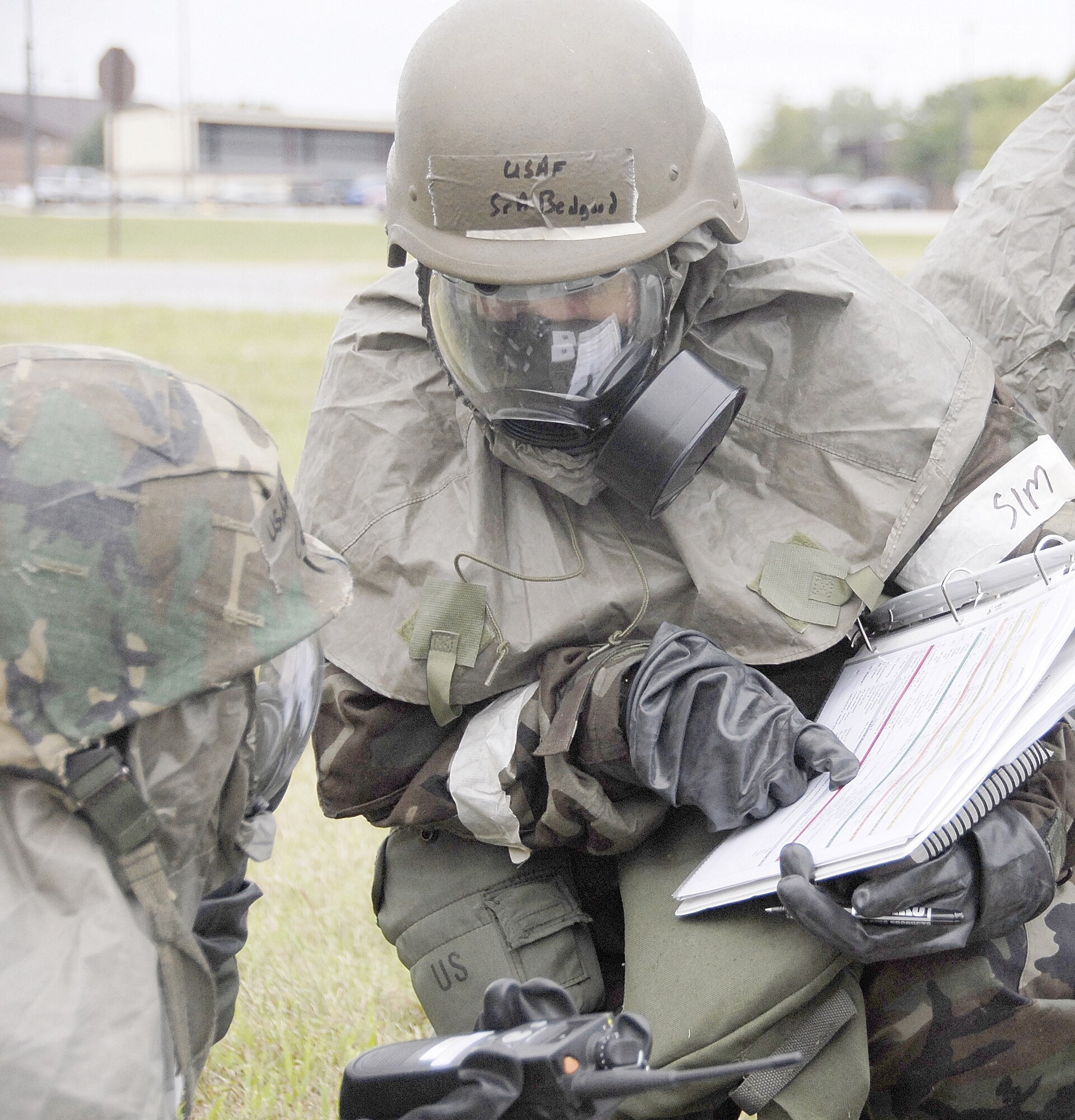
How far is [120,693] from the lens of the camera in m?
1.39

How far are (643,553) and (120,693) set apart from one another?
104 centimetres

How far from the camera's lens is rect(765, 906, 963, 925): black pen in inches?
Answer: 68.4

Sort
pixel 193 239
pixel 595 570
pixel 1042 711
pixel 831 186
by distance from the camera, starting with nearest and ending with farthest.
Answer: pixel 1042 711
pixel 595 570
pixel 193 239
pixel 831 186

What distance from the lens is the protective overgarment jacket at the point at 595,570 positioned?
2064 millimetres

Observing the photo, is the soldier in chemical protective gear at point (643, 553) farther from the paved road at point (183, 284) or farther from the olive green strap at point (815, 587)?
the paved road at point (183, 284)

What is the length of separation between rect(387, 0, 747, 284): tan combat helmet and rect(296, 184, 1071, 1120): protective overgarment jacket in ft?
0.40

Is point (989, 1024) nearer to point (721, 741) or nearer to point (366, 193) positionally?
point (721, 741)

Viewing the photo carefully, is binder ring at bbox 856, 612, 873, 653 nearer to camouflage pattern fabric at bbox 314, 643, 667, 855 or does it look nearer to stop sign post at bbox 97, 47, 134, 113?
camouflage pattern fabric at bbox 314, 643, 667, 855

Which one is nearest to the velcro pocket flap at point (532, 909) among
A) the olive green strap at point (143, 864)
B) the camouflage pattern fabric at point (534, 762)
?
the camouflage pattern fabric at point (534, 762)

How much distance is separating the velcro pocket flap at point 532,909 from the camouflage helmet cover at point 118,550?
2.92 feet

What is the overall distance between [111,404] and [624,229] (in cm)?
91

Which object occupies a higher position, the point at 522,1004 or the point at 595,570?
the point at 595,570

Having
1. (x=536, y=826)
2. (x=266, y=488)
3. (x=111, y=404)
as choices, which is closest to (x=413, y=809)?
(x=536, y=826)

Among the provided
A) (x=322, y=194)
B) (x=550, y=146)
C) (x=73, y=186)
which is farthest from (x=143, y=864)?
(x=322, y=194)
